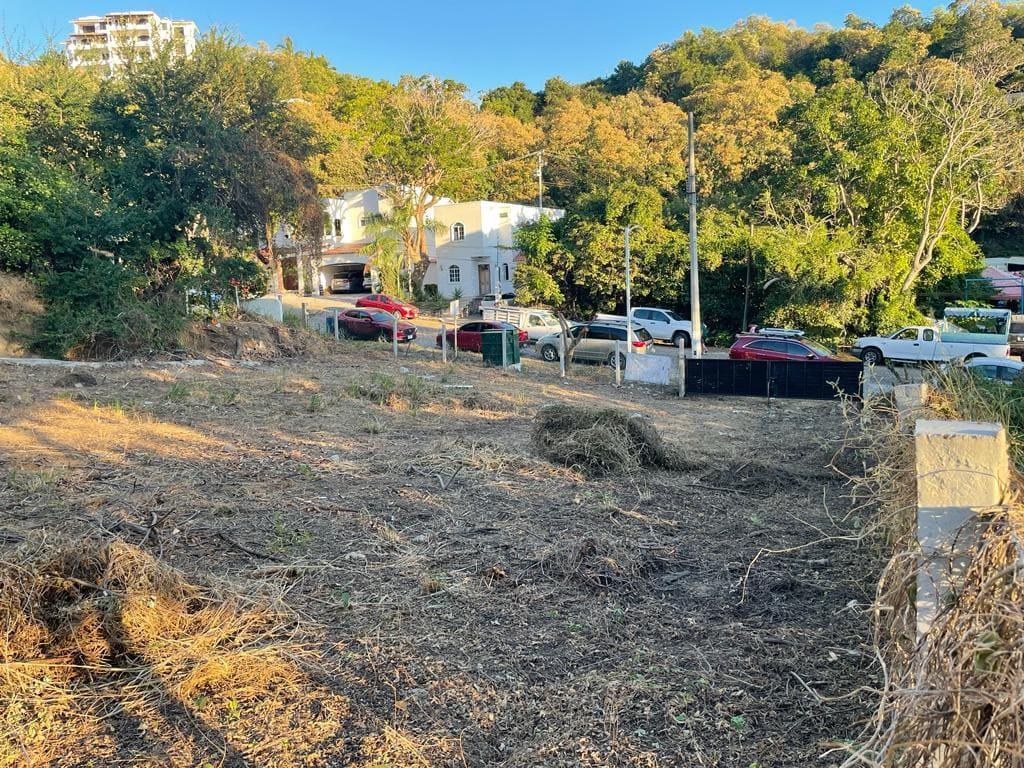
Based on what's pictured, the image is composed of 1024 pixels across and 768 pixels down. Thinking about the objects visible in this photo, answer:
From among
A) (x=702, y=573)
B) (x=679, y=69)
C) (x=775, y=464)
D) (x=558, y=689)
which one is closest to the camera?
(x=558, y=689)

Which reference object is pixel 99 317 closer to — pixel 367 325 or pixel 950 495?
pixel 367 325

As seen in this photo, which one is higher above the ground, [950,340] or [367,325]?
[367,325]

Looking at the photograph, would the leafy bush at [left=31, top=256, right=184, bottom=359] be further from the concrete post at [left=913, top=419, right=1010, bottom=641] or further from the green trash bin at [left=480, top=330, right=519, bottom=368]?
the concrete post at [left=913, top=419, right=1010, bottom=641]

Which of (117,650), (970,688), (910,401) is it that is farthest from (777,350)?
(970,688)

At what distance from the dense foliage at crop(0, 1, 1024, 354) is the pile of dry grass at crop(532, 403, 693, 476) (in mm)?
15092

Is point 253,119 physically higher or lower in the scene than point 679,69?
lower

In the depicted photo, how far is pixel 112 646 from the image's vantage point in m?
4.48

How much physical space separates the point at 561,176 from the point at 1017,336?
3651 cm

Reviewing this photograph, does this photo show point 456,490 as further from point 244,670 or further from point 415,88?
point 415,88

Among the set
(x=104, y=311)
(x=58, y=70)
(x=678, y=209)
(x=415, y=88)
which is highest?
(x=415, y=88)

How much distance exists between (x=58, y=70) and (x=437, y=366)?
59.8 feet

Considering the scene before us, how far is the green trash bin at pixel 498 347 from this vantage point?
935 inches

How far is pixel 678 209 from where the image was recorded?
141ft

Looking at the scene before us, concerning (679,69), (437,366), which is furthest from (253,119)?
(679,69)
